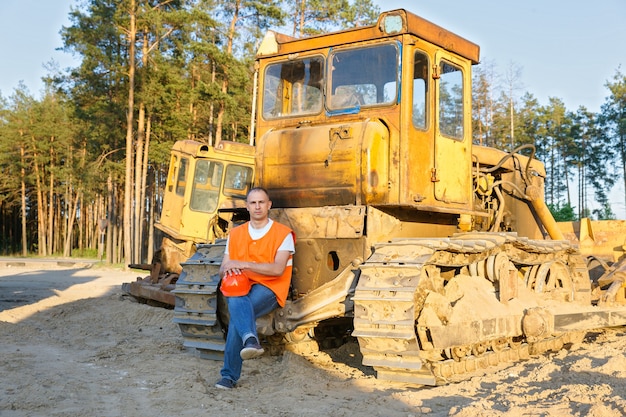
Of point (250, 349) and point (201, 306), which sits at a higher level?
point (201, 306)

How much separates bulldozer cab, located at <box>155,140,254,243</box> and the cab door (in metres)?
7.56

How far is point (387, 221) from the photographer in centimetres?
696

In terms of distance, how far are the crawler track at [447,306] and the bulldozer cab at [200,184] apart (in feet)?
26.9

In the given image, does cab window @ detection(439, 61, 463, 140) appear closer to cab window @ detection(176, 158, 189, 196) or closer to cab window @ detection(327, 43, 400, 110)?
cab window @ detection(327, 43, 400, 110)

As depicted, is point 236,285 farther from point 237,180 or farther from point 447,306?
point 237,180

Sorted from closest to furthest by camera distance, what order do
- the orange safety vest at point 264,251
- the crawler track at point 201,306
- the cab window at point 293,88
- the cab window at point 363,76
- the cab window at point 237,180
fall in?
the orange safety vest at point 264,251 → the crawler track at point 201,306 → the cab window at point 363,76 → the cab window at point 293,88 → the cab window at point 237,180

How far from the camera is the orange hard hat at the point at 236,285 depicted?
6.03m

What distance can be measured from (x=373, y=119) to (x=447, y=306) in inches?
79.9

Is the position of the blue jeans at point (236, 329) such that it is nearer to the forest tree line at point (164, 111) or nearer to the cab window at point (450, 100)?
the cab window at point (450, 100)

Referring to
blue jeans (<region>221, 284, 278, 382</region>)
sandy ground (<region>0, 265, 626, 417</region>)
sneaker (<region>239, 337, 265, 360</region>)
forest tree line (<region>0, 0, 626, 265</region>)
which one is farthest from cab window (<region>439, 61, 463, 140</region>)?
forest tree line (<region>0, 0, 626, 265</region>)

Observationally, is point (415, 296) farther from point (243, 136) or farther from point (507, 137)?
point (507, 137)

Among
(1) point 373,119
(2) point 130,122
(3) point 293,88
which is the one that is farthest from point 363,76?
(2) point 130,122

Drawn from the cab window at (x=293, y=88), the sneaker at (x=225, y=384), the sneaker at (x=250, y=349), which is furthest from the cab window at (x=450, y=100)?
the sneaker at (x=225, y=384)

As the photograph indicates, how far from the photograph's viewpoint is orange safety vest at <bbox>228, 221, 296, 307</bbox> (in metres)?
6.16
